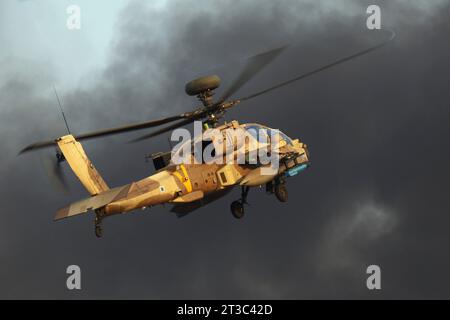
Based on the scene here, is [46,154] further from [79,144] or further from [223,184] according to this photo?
[223,184]

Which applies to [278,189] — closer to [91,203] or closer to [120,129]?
[120,129]

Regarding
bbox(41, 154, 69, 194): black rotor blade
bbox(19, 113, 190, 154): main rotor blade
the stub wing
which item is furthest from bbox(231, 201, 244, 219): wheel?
bbox(41, 154, 69, 194): black rotor blade

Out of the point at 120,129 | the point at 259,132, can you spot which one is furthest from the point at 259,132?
the point at 120,129

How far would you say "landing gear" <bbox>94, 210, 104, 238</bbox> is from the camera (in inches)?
1846

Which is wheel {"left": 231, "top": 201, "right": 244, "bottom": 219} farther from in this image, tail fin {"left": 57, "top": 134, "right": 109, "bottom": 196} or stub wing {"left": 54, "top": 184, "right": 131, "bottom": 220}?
stub wing {"left": 54, "top": 184, "right": 131, "bottom": 220}

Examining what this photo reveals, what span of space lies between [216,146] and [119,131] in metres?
5.49

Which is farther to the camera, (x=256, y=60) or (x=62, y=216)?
(x=256, y=60)

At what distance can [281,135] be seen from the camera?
5712cm

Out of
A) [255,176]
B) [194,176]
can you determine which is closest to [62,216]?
[194,176]

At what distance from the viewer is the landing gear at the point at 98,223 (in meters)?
46.9

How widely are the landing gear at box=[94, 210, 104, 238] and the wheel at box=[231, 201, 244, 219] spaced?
11.7 m

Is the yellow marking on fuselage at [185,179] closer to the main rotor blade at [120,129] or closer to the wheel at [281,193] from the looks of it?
the main rotor blade at [120,129]

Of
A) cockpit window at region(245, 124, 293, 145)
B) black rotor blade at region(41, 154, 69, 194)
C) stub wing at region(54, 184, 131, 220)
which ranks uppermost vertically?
cockpit window at region(245, 124, 293, 145)

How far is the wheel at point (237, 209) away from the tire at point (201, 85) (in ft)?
27.5
